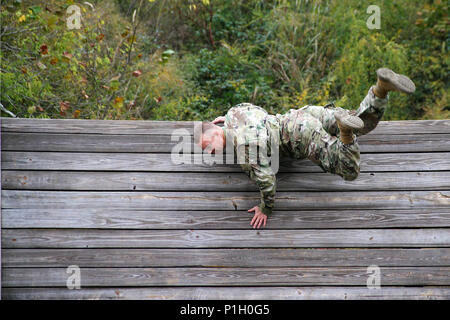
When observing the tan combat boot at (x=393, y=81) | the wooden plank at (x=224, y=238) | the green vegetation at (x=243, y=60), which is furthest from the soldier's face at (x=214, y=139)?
the green vegetation at (x=243, y=60)

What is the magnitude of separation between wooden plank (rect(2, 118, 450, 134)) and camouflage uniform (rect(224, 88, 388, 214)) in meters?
0.51

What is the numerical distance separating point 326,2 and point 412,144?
4.36m

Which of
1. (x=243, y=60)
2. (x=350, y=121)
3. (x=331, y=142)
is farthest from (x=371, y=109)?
(x=243, y=60)

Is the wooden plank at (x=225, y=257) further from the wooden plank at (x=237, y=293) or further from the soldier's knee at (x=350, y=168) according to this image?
the soldier's knee at (x=350, y=168)

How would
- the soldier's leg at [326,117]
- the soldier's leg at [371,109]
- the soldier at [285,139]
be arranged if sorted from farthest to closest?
the soldier's leg at [326,117]
the soldier at [285,139]
the soldier's leg at [371,109]

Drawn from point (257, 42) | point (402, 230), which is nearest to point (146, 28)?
point (257, 42)

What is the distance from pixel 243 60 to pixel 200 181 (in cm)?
369

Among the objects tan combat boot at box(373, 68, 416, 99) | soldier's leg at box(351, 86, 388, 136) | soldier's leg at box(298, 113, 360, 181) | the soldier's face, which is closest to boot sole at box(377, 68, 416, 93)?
tan combat boot at box(373, 68, 416, 99)

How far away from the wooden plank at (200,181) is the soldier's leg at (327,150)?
275mm

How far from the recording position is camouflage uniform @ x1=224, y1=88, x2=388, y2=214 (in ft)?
10.6

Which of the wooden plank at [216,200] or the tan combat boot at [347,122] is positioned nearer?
the tan combat boot at [347,122]

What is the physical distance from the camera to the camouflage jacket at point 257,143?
325cm

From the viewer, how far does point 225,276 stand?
11.5 ft

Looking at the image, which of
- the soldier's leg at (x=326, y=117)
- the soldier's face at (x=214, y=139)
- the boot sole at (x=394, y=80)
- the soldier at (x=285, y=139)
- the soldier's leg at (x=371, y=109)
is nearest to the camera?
the boot sole at (x=394, y=80)
